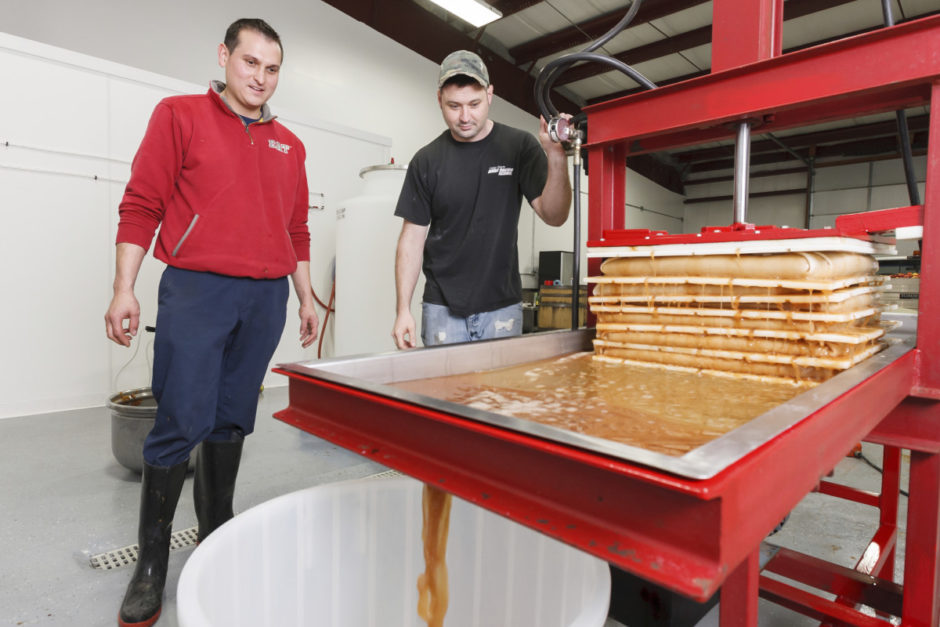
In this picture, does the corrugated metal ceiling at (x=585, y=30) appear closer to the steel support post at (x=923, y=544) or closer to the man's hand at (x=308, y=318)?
the man's hand at (x=308, y=318)

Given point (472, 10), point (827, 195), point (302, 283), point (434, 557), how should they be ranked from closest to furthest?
1. point (434, 557)
2. point (302, 283)
3. point (472, 10)
4. point (827, 195)

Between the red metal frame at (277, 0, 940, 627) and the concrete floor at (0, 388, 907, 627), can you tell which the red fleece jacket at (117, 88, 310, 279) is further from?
the concrete floor at (0, 388, 907, 627)

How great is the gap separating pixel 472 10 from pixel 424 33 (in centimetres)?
115

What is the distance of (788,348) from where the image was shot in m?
1.01

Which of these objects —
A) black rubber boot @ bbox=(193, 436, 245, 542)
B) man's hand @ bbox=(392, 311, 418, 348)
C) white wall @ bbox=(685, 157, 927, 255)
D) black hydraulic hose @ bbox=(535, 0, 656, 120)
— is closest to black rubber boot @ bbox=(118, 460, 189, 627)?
black rubber boot @ bbox=(193, 436, 245, 542)

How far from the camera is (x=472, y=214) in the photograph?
184 cm

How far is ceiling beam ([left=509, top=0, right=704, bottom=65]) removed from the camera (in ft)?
17.4

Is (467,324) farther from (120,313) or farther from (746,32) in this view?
(746,32)

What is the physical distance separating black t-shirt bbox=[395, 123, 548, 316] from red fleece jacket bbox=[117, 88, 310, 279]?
57 cm

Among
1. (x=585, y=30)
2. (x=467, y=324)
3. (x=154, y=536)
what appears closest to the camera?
(x=154, y=536)

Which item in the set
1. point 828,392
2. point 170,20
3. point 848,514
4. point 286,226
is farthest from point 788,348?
point 170,20

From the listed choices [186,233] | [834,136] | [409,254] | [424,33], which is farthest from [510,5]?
[834,136]

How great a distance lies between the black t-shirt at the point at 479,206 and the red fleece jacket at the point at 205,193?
1.87ft

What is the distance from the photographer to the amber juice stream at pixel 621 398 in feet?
2.34
